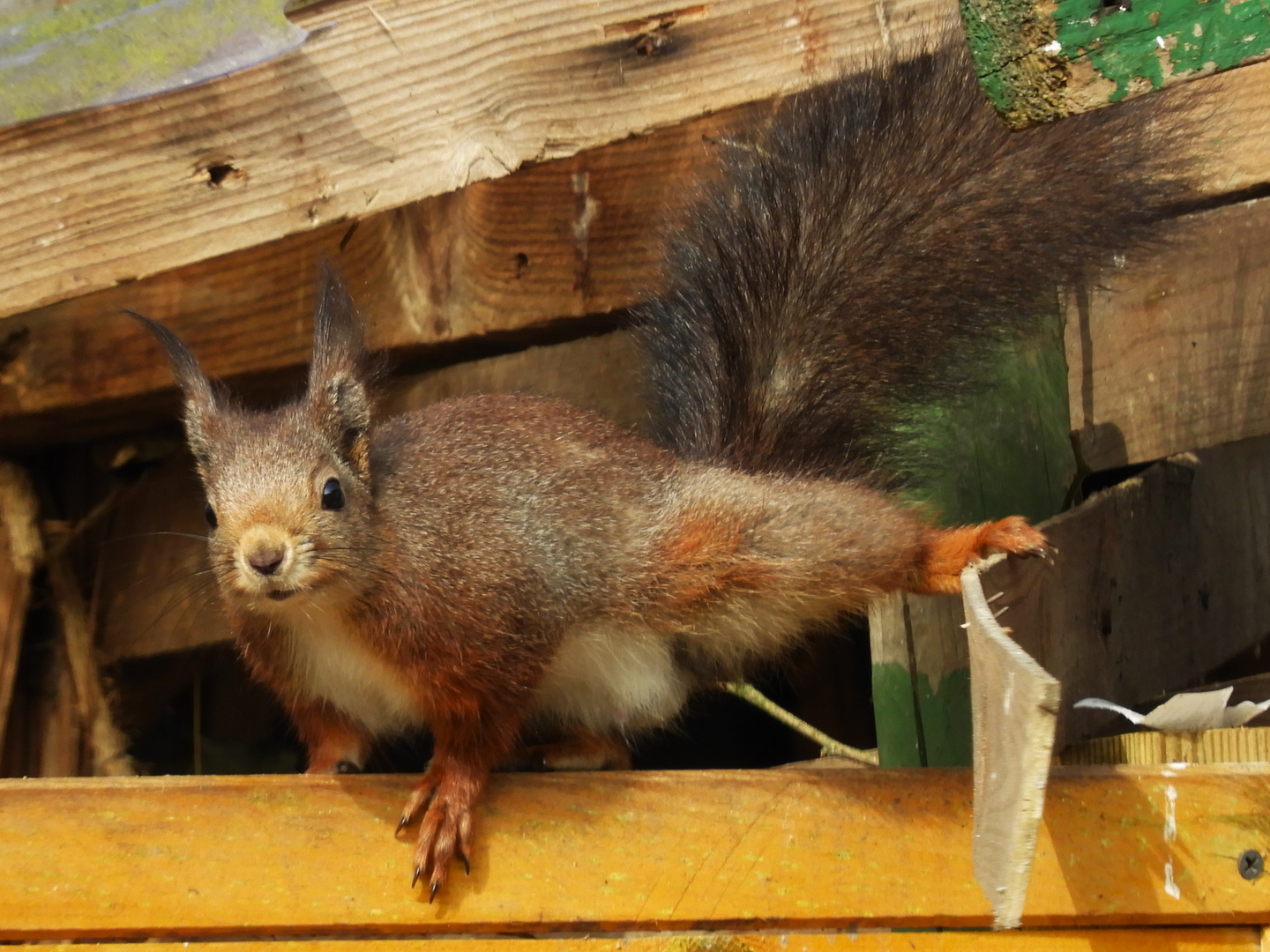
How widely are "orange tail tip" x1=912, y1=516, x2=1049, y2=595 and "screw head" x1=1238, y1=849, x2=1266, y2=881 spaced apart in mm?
433

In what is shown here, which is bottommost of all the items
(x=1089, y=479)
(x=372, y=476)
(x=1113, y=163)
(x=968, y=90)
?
(x=1089, y=479)

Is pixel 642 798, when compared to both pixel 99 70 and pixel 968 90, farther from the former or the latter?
pixel 99 70

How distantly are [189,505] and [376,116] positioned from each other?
969 millimetres

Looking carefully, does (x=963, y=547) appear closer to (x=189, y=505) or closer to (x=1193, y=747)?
(x=1193, y=747)

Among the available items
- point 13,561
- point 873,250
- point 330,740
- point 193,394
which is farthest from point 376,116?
point 13,561

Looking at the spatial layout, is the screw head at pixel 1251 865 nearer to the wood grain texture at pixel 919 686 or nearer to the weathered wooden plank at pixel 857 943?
the weathered wooden plank at pixel 857 943

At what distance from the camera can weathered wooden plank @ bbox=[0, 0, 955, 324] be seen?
1.80 meters

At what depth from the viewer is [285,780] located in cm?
172

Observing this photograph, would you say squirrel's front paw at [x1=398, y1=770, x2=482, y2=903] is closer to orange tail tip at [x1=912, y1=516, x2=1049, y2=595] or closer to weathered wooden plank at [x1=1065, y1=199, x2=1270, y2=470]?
orange tail tip at [x1=912, y1=516, x2=1049, y2=595]

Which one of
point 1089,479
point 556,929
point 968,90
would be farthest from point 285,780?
point 1089,479

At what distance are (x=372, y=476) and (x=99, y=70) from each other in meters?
0.68

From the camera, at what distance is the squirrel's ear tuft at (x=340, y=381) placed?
6.40 feet

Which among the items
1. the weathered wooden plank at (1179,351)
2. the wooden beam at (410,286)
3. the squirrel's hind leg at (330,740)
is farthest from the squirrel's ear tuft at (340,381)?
the weathered wooden plank at (1179,351)

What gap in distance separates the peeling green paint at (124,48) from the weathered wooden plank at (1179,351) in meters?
1.31
